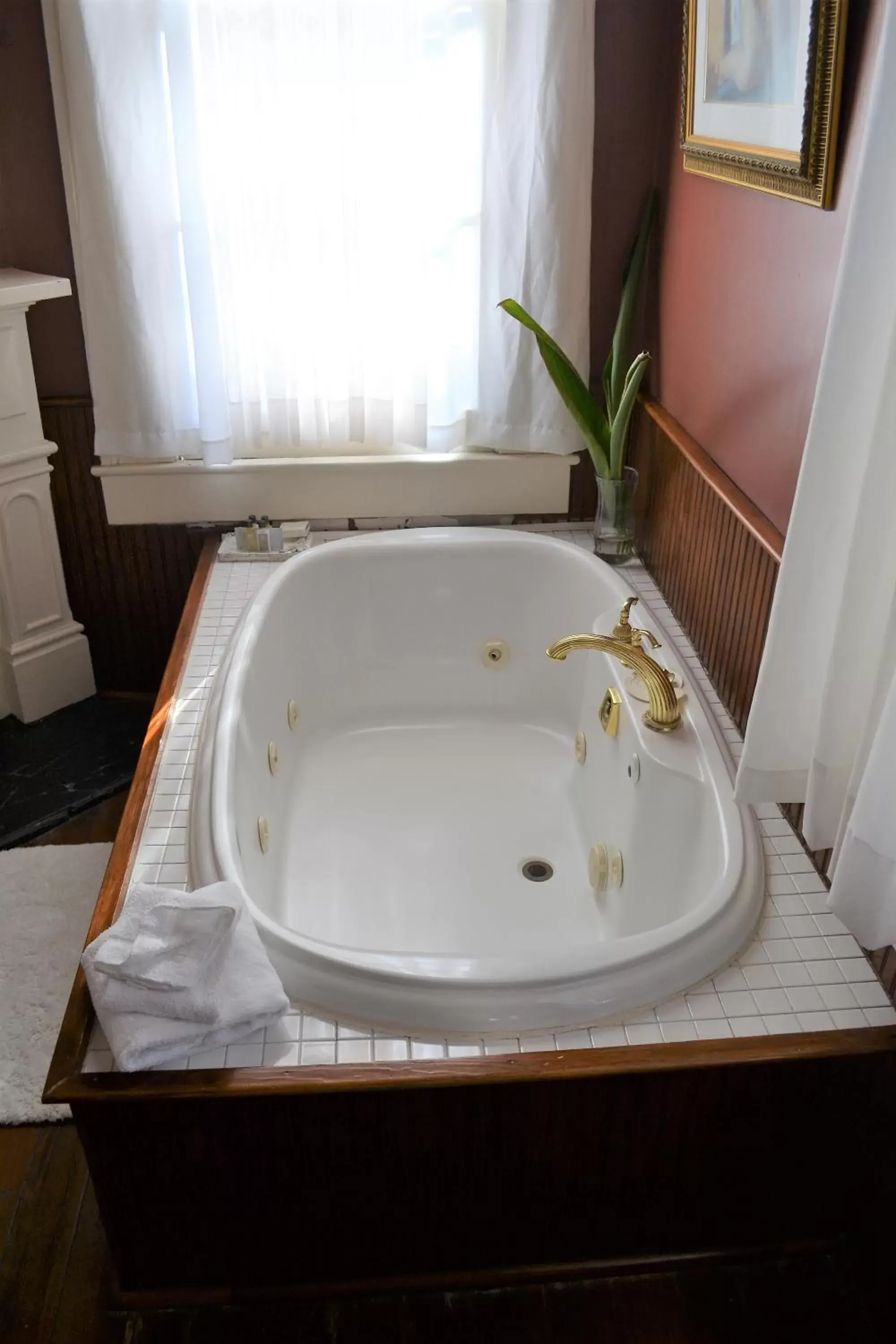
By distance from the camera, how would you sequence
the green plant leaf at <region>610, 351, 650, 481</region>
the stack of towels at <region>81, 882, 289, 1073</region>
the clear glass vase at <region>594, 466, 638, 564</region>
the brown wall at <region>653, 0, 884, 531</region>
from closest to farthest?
the stack of towels at <region>81, 882, 289, 1073</region> < the brown wall at <region>653, 0, 884, 531</region> < the green plant leaf at <region>610, 351, 650, 481</region> < the clear glass vase at <region>594, 466, 638, 564</region>

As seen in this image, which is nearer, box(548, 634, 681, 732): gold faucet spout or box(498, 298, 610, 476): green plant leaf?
box(548, 634, 681, 732): gold faucet spout

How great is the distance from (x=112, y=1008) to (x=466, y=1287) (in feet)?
1.88

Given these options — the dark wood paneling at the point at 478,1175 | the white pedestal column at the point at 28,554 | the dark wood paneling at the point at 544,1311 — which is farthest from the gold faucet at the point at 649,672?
the white pedestal column at the point at 28,554

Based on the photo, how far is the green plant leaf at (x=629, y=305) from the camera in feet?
7.57

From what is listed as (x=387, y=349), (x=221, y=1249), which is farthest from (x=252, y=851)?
(x=387, y=349)

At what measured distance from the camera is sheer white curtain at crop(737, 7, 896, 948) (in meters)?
1.05

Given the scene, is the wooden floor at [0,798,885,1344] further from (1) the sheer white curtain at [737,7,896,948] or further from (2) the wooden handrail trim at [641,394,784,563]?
(2) the wooden handrail trim at [641,394,784,563]

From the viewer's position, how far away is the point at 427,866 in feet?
6.71

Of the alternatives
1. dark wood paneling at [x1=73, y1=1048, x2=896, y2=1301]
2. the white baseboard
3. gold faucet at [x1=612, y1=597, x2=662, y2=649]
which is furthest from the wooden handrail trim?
the white baseboard

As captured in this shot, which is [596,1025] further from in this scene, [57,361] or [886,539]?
[57,361]

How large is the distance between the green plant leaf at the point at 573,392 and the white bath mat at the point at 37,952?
130cm

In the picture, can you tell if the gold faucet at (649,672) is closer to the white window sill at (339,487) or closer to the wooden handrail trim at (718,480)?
the wooden handrail trim at (718,480)

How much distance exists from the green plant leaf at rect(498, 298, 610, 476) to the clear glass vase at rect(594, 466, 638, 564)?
0.04m

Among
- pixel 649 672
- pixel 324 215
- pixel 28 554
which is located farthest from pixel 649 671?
pixel 28 554
